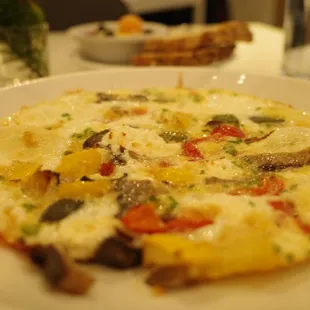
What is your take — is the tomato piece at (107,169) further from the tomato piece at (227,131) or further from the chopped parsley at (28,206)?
the tomato piece at (227,131)

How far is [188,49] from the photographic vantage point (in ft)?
10.4

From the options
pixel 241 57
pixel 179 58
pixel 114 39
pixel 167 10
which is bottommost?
pixel 167 10

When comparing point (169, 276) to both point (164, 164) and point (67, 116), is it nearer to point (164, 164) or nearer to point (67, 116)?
point (164, 164)

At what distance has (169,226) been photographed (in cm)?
116

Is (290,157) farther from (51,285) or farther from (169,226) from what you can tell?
(51,285)

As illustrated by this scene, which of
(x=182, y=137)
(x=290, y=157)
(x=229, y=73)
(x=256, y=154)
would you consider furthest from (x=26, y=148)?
(x=229, y=73)

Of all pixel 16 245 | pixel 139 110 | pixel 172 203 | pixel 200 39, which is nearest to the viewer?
pixel 16 245

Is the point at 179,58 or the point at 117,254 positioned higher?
the point at 117,254

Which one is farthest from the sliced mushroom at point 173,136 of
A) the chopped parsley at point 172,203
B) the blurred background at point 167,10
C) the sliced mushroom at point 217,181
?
the blurred background at point 167,10

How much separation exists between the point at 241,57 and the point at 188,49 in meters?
0.56

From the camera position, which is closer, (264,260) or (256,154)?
(264,260)

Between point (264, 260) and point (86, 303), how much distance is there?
1.38 ft

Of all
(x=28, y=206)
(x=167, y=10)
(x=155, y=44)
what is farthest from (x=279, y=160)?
(x=167, y=10)

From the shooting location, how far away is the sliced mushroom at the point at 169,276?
101cm
